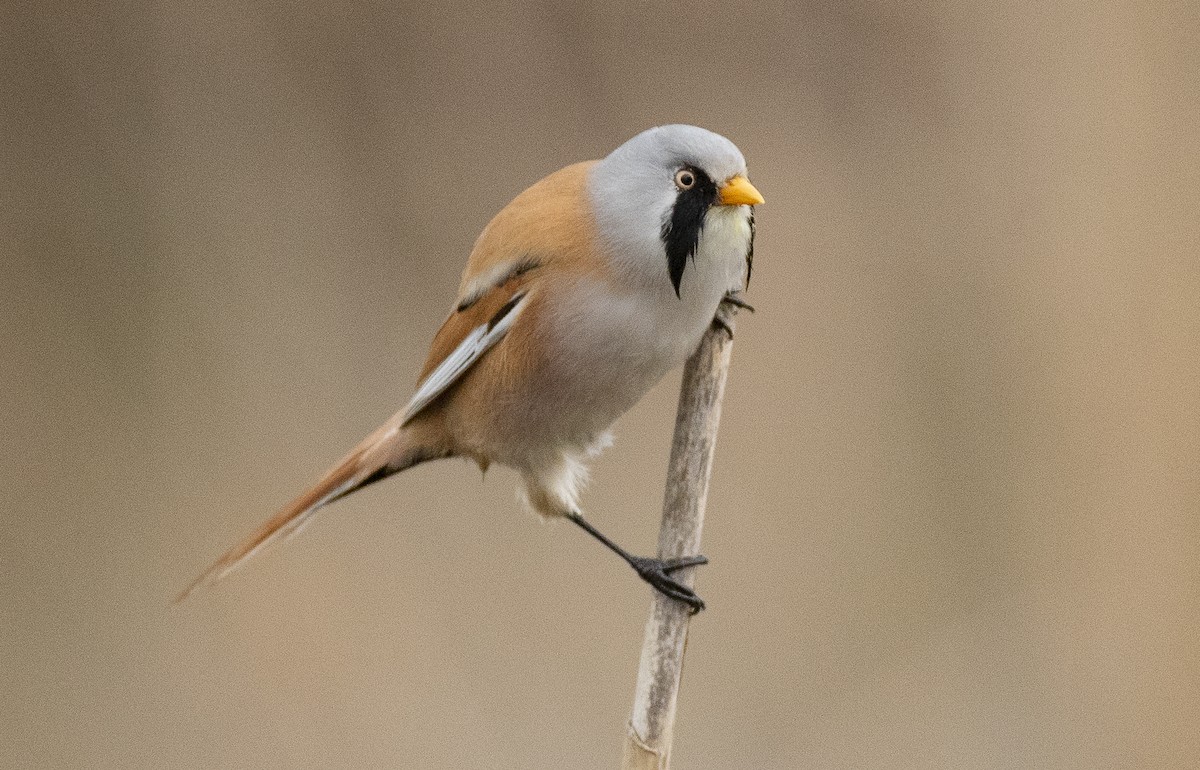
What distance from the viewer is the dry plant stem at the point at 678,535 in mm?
1724

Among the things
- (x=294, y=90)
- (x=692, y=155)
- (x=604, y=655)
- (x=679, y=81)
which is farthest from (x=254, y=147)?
(x=692, y=155)

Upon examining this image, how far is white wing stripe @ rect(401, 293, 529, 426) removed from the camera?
2018mm

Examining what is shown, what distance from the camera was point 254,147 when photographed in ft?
9.96

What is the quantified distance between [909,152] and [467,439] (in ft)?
4.62

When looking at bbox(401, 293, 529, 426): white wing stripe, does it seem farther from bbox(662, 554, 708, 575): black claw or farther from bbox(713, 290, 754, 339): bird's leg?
bbox(662, 554, 708, 575): black claw

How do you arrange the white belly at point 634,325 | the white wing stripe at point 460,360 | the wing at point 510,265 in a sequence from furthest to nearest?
1. the white wing stripe at point 460,360
2. the wing at point 510,265
3. the white belly at point 634,325

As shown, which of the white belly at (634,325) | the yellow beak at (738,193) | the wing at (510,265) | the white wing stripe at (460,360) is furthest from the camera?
the white wing stripe at (460,360)

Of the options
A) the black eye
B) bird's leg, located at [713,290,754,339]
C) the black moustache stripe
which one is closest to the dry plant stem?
bird's leg, located at [713,290,754,339]

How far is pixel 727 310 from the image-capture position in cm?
210

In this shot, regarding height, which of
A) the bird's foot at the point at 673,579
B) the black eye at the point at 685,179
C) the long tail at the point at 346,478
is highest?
the black eye at the point at 685,179

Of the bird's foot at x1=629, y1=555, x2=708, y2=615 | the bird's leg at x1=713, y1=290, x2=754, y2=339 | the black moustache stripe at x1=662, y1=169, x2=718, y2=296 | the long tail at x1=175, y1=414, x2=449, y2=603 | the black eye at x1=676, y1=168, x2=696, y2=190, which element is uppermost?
the bird's leg at x1=713, y1=290, x2=754, y2=339

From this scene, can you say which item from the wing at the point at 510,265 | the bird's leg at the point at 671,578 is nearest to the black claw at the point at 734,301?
the wing at the point at 510,265

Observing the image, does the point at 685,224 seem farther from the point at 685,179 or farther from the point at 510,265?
the point at 510,265

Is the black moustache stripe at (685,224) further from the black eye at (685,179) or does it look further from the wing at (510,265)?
the wing at (510,265)
